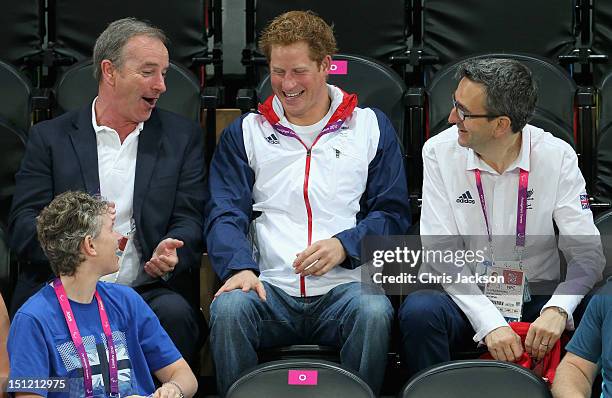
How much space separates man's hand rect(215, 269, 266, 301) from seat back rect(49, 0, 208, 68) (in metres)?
1.41

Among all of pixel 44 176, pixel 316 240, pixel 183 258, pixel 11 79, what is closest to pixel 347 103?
pixel 316 240

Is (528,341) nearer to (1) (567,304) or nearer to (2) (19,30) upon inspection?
(1) (567,304)

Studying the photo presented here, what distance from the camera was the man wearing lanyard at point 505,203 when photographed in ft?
11.2

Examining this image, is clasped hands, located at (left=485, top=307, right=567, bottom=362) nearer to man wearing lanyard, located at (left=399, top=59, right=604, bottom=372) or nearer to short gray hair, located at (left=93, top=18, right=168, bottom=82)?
man wearing lanyard, located at (left=399, top=59, right=604, bottom=372)

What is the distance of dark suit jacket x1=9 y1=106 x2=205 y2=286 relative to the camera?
3.59 metres

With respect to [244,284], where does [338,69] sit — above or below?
above

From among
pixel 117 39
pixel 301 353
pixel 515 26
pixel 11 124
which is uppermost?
pixel 515 26

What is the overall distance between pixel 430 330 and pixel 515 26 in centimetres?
176

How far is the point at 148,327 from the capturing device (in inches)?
117

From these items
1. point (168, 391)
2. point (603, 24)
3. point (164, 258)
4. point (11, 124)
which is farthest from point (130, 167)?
point (603, 24)

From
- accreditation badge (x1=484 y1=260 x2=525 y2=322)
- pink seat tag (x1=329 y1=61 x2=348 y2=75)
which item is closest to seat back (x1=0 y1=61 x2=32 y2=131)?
pink seat tag (x1=329 y1=61 x2=348 y2=75)

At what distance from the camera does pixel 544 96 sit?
4027 mm

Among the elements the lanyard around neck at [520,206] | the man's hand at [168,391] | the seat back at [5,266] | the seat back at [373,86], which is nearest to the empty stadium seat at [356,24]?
the seat back at [373,86]

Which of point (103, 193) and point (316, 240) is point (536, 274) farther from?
point (103, 193)
